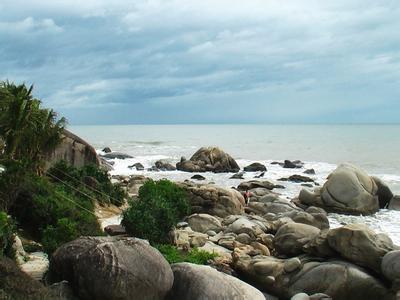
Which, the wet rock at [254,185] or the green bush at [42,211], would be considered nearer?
the green bush at [42,211]

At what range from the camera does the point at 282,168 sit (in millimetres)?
53875

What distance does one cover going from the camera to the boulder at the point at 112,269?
10031 mm

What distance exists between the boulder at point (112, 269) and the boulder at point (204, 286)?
44cm

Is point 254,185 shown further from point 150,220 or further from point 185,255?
point 185,255

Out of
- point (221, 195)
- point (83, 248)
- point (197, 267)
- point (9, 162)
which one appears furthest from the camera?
point (221, 195)

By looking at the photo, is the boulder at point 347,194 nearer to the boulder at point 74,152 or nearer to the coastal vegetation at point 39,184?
the coastal vegetation at point 39,184

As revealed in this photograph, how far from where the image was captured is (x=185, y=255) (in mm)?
15539

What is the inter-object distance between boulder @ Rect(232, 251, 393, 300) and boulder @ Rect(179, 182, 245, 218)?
943 centimetres

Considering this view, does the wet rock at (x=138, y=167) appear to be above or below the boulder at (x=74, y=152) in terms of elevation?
below

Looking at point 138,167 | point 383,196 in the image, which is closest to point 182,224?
point 383,196

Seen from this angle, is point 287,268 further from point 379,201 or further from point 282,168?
point 282,168

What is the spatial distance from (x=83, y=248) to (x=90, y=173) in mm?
16127

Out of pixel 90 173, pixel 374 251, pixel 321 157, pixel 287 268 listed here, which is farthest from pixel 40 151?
pixel 321 157

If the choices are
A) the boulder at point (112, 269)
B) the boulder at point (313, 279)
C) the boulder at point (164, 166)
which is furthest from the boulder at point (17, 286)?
the boulder at point (164, 166)
